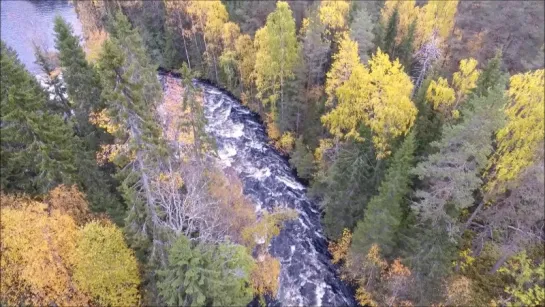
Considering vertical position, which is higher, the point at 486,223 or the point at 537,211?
the point at 537,211

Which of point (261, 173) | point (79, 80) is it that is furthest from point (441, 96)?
point (79, 80)

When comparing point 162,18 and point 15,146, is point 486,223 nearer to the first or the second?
point 15,146

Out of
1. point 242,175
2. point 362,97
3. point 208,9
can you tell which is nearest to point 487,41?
point 362,97

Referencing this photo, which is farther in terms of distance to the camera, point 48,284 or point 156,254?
point 156,254

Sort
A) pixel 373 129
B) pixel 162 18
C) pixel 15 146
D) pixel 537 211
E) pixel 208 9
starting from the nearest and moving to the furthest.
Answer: pixel 537 211, pixel 15 146, pixel 373 129, pixel 208 9, pixel 162 18

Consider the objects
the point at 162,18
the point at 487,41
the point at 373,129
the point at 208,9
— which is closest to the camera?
the point at 373,129

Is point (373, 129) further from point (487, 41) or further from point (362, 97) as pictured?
point (487, 41)

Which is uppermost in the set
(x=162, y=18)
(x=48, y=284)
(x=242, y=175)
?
(x=162, y=18)
